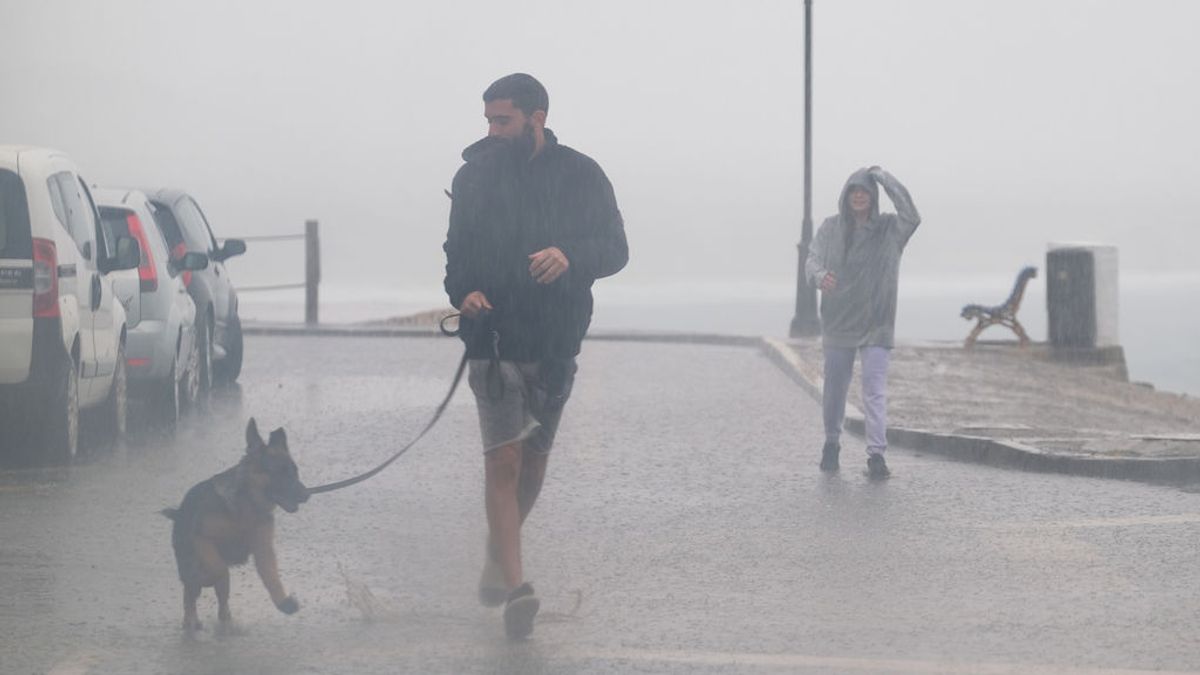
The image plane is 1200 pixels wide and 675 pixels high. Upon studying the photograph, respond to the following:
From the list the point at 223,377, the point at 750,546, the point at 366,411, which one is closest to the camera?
the point at 750,546

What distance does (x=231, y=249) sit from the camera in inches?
Result: 699

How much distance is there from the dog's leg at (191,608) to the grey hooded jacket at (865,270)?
5580mm

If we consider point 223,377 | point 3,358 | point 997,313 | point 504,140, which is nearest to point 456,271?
point 504,140

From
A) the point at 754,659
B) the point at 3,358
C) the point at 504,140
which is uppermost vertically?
the point at 504,140

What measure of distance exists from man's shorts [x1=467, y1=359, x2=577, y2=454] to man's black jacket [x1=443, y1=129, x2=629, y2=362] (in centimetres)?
5

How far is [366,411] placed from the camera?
637 inches

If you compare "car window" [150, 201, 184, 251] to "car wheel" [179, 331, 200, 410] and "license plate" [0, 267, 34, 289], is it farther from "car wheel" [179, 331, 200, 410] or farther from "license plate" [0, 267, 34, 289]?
"license plate" [0, 267, 34, 289]

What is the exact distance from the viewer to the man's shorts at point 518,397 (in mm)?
7379

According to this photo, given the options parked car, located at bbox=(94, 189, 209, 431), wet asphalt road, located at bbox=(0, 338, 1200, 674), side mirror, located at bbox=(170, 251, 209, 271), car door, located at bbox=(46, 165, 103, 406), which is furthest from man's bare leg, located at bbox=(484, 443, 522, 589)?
side mirror, located at bbox=(170, 251, 209, 271)

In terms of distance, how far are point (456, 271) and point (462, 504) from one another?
12.1 feet

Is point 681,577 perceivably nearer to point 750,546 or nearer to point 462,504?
point 750,546

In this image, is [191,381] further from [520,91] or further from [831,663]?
[831,663]

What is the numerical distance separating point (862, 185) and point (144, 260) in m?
5.45

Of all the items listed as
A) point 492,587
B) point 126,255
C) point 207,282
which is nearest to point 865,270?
point 126,255
